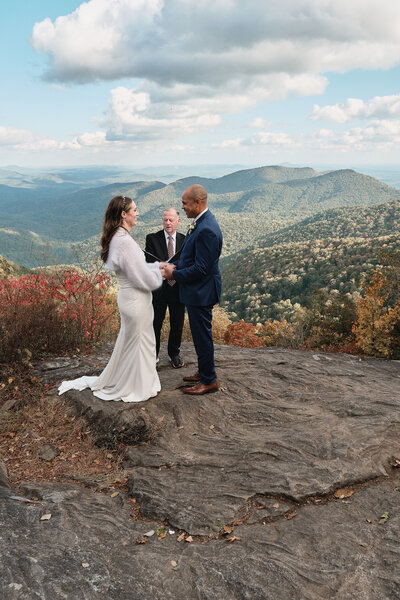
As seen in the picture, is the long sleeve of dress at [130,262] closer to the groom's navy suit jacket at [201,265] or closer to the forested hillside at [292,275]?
the groom's navy suit jacket at [201,265]

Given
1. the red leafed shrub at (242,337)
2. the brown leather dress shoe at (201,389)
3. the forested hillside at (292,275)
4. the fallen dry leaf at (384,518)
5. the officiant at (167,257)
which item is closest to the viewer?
the fallen dry leaf at (384,518)

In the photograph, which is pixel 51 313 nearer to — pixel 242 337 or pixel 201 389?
pixel 201 389

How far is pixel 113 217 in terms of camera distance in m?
4.70

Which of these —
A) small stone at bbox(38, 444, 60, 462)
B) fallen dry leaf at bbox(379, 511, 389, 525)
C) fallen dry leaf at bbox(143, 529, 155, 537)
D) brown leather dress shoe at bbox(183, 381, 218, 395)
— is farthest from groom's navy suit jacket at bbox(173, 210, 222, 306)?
fallen dry leaf at bbox(379, 511, 389, 525)

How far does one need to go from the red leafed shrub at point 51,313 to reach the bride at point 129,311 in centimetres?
162

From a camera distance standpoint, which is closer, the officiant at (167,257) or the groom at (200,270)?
the groom at (200,270)

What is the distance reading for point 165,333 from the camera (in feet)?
52.6

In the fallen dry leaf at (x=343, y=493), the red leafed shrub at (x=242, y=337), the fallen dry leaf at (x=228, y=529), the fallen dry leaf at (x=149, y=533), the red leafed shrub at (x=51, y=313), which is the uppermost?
the red leafed shrub at (x=51, y=313)

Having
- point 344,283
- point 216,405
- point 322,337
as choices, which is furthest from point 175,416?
point 344,283

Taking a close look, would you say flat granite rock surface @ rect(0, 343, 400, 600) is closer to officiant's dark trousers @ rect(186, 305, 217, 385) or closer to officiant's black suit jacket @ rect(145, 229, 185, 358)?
officiant's dark trousers @ rect(186, 305, 217, 385)

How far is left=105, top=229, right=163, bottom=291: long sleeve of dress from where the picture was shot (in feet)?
15.4

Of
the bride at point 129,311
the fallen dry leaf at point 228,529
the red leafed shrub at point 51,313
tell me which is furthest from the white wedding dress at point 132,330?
the fallen dry leaf at point 228,529

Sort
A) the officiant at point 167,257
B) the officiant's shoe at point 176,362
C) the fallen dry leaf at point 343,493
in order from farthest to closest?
the officiant's shoe at point 176,362 → the officiant at point 167,257 → the fallen dry leaf at point 343,493

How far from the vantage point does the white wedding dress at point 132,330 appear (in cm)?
473
